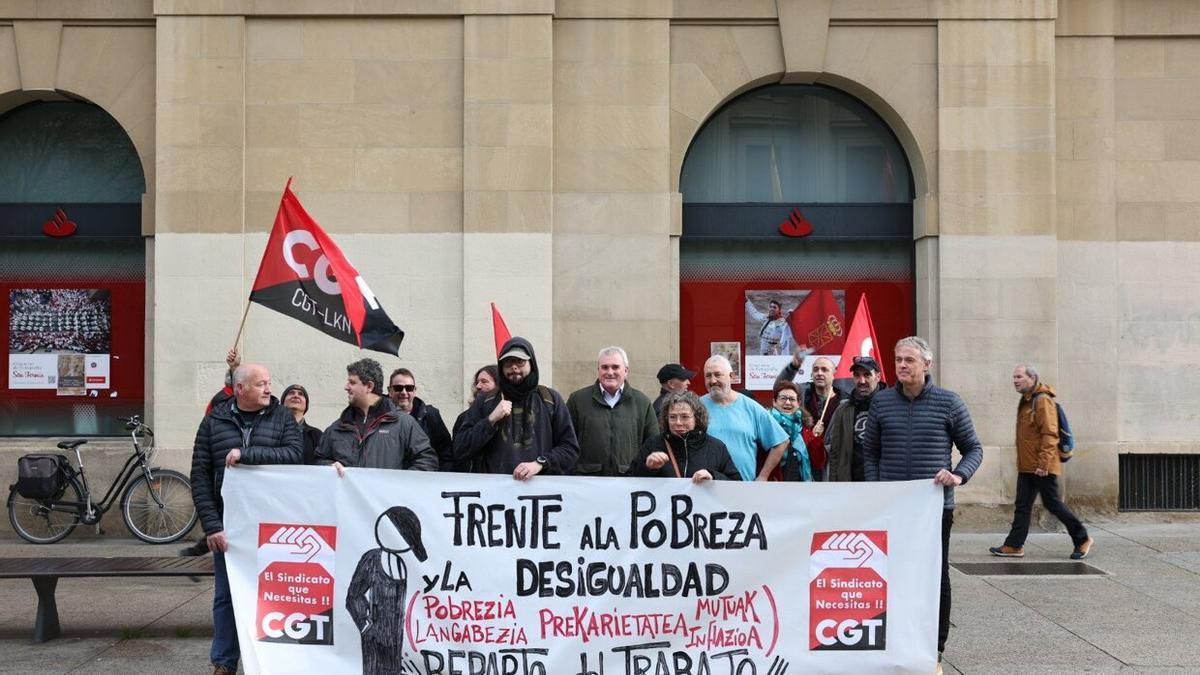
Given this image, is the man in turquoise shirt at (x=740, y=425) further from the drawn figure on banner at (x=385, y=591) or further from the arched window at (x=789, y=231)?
the arched window at (x=789, y=231)

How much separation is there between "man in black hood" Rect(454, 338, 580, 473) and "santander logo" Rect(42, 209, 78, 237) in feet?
26.0

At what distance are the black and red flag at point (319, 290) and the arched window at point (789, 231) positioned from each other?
5.23 meters

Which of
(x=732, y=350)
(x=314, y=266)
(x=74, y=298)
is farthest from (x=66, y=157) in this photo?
(x=732, y=350)

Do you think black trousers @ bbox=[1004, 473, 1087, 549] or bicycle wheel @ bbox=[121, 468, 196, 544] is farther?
bicycle wheel @ bbox=[121, 468, 196, 544]

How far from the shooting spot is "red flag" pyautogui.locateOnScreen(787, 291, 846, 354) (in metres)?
13.4

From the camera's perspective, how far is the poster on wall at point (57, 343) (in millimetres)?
13406

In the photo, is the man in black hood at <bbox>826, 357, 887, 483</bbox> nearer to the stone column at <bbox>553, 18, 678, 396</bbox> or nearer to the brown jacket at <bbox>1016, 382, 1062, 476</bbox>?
the brown jacket at <bbox>1016, 382, 1062, 476</bbox>

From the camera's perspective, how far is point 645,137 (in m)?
12.9

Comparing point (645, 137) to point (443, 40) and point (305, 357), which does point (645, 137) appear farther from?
point (305, 357)

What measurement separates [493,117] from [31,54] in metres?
4.95

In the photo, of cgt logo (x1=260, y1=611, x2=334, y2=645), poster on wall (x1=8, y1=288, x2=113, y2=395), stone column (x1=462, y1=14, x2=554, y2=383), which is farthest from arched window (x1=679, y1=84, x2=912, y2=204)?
cgt logo (x1=260, y1=611, x2=334, y2=645)

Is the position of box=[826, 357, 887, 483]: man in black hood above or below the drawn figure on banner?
above

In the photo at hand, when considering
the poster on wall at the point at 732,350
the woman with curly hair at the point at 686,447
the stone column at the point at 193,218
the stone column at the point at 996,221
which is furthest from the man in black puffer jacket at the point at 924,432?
the stone column at the point at 193,218

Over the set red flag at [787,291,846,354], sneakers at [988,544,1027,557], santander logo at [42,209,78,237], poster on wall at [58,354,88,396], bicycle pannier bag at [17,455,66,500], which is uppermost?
santander logo at [42,209,78,237]
